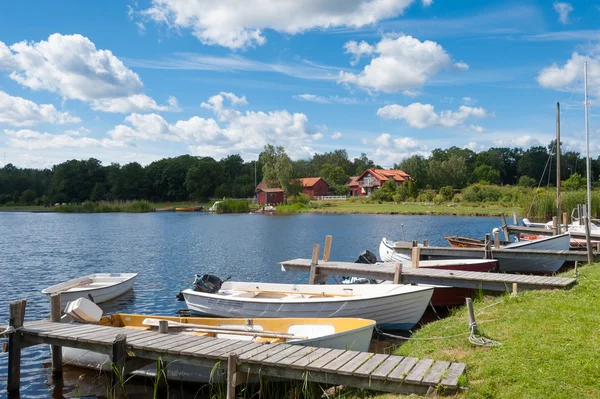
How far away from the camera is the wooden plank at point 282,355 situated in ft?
26.1

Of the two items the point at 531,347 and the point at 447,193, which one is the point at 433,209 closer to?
the point at 447,193

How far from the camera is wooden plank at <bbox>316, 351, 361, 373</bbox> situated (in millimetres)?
7587

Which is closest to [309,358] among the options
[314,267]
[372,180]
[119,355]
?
[119,355]

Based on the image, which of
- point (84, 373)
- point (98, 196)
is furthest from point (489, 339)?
point (98, 196)

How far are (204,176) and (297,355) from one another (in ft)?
355

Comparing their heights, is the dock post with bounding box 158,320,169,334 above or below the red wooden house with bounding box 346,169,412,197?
below

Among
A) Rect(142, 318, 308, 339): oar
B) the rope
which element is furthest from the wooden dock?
the rope

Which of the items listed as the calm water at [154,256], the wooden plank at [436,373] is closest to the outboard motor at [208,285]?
the calm water at [154,256]

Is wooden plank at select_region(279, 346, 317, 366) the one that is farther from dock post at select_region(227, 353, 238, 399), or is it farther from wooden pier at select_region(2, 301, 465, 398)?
dock post at select_region(227, 353, 238, 399)

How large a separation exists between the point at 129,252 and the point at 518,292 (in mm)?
27020

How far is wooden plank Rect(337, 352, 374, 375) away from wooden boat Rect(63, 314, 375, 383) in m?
1.50

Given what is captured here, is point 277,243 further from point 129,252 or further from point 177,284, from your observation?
point 177,284

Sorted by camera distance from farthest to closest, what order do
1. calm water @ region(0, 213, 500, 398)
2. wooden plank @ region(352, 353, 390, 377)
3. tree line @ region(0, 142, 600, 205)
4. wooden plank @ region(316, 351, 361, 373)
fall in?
tree line @ region(0, 142, 600, 205), calm water @ region(0, 213, 500, 398), wooden plank @ region(316, 351, 361, 373), wooden plank @ region(352, 353, 390, 377)

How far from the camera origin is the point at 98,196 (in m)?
114
